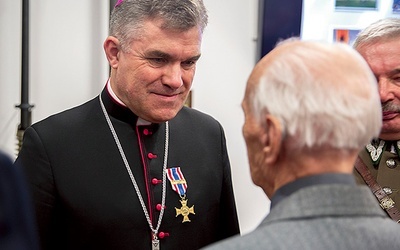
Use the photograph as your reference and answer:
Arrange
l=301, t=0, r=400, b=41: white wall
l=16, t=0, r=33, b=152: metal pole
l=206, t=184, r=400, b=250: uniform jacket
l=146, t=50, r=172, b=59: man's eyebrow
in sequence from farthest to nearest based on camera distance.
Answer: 1. l=301, t=0, r=400, b=41: white wall
2. l=16, t=0, r=33, b=152: metal pole
3. l=146, t=50, r=172, b=59: man's eyebrow
4. l=206, t=184, r=400, b=250: uniform jacket

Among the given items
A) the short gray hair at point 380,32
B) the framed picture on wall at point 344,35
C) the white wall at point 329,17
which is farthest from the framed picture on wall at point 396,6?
the short gray hair at point 380,32

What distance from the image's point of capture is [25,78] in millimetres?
2150

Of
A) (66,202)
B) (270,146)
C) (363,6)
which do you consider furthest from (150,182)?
(363,6)

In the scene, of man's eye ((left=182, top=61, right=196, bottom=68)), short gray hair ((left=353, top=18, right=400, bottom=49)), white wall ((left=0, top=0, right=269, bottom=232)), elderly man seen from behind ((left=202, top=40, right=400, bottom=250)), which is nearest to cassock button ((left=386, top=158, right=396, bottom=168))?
short gray hair ((left=353, top=18, right=400, bottom=49))

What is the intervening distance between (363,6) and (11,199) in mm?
2124

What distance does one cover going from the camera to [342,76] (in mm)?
998

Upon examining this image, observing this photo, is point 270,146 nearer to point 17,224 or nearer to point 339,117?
point 339,117

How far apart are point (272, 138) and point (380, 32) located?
785mm

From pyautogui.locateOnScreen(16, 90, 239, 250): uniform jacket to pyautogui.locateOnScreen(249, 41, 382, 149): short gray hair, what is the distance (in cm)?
70

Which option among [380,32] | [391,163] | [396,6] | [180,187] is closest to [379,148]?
[391,163]

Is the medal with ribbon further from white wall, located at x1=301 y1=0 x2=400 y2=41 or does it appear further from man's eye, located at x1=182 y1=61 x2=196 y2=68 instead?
white wall, located at x1=301 y1=0 x2=400 y2=41

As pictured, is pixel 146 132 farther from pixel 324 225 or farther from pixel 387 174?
pixel 324 225

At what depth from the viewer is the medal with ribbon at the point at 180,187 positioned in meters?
1.69

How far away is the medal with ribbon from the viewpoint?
1691 millimetres
